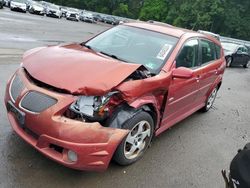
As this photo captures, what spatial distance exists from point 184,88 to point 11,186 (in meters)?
2.82

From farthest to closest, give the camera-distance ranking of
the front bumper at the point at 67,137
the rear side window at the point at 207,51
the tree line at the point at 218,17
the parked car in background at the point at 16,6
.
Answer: the tree line at the point at 218,17, the parked car in background at the point at 16,6, the rear side window at the point at 207,51, the front bumper at the point at 67,137

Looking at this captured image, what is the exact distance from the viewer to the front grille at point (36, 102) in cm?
335

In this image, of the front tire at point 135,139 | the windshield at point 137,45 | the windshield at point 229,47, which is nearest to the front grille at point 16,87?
the front tire at point 135,139

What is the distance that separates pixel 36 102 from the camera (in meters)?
3.41

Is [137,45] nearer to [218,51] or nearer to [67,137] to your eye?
[67,137]

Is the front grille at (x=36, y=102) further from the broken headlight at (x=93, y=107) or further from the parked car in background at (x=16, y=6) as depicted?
the parked car in background at (x=16, y=6)

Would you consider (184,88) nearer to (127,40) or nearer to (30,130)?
(127,40)

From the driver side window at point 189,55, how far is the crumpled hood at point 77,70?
3.73ft

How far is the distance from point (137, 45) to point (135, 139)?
5.06 feet

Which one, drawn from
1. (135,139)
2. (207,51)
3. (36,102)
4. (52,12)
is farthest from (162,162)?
(52,12)

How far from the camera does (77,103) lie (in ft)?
11.4

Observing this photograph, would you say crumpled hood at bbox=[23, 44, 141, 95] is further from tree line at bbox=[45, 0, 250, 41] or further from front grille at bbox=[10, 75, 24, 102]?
tree line at bbox=[45, 0, 250, 41]

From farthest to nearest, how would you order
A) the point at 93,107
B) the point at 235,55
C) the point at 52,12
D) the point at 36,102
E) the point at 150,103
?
1. the point at 52,12
2. the point at 235,55
3. the point at 150,103
4. the point at 93,107
5. the point at 36,102

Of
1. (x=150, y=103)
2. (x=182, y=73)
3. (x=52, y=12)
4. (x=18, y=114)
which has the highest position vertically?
(x=182, y=73)
